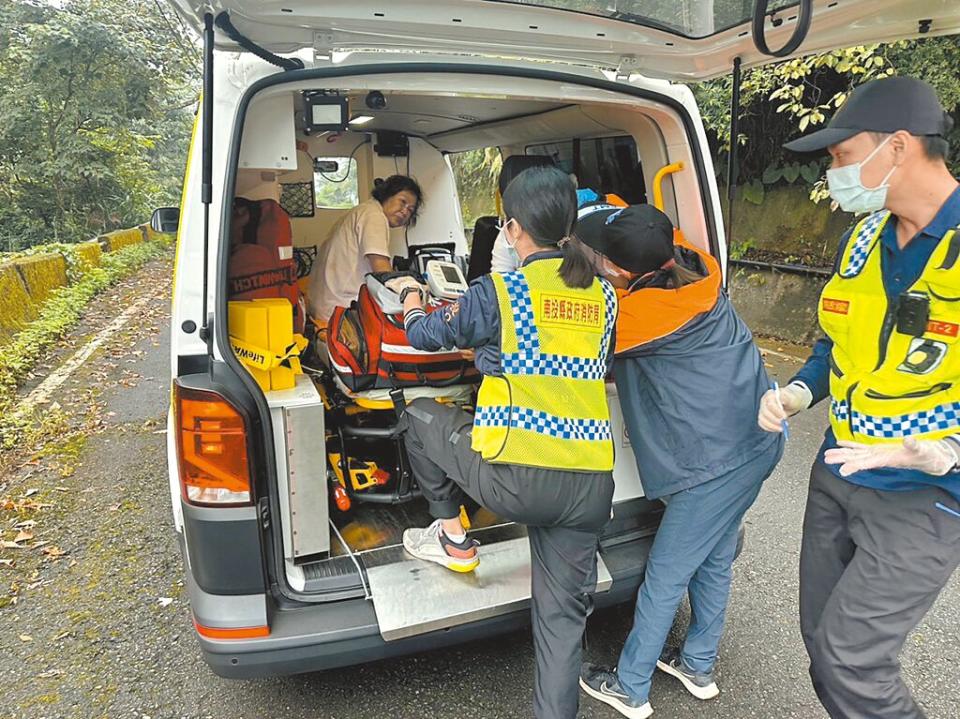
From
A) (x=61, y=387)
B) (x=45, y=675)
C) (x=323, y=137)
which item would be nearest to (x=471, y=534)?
(x=45, y=675)

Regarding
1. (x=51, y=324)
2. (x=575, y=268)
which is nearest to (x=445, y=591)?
(x=575, y=268)

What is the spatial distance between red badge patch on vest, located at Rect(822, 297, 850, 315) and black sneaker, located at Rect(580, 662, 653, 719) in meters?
1.44

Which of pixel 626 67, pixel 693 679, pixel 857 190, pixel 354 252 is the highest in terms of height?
pixel 626 67

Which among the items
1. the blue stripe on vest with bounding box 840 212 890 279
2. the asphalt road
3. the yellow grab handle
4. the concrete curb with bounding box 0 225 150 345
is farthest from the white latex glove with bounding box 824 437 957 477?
the concrete curb with bounding box 0 225 150 345

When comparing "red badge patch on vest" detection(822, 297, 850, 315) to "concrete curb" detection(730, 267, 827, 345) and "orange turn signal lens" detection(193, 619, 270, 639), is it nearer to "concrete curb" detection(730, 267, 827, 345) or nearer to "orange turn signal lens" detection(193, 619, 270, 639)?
"orange turn signal lens" detection(193, 619, 270, 639)

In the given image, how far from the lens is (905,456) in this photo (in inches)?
60.6

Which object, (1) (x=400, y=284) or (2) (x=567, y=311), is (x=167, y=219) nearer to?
(1) (x=400, y=284)

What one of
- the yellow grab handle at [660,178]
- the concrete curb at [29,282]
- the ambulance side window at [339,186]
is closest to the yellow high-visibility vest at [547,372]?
the yellow grab handle at [660,178]

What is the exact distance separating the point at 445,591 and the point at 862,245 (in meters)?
1.61

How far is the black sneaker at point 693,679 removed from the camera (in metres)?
2.48

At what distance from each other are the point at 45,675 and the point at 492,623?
5.66 feet

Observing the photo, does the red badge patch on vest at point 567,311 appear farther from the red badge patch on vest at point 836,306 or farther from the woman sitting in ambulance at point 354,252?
the woman sitting in ambulance at point 354,252

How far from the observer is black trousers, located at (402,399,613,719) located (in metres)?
2.01

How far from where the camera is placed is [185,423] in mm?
1979
